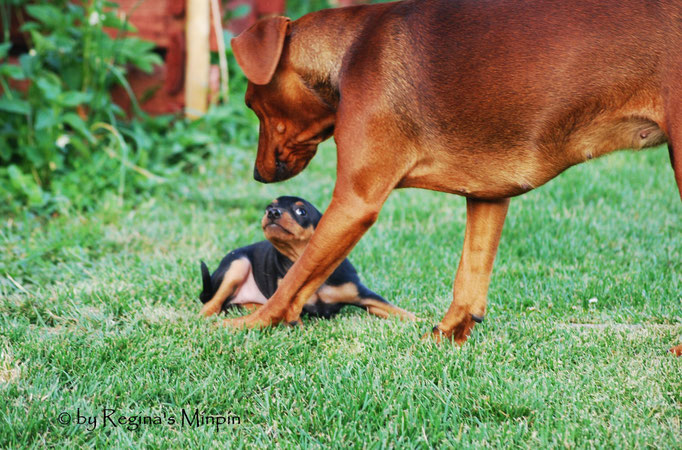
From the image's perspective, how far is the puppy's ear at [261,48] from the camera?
3.02 metres

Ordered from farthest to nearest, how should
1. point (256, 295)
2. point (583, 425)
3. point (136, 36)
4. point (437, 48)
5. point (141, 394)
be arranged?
point (136, 36) < point (256, 295) < point (437, 48) < point (141, 394) < point (583, 425)

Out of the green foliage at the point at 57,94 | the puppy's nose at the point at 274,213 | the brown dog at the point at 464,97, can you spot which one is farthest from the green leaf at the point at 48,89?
the brown dog at the point at 464,97

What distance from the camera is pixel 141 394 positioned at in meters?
2.61

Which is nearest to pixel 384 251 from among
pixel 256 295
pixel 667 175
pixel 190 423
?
pixel 256 295

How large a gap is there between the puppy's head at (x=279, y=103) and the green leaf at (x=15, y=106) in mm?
3056

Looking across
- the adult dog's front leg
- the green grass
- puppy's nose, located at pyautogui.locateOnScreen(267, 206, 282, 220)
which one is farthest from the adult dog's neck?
the green grass

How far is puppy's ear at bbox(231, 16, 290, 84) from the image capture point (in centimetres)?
302

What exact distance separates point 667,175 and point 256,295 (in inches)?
162

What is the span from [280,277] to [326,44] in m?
1.25

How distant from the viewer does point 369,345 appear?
3076mm

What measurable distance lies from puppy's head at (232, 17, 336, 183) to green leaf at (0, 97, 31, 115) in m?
3.06

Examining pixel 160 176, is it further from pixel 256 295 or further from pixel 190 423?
pixel 190 423

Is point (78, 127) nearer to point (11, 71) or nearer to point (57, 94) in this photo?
point (57, 94)

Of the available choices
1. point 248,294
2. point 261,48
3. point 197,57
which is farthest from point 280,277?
point 197,57
